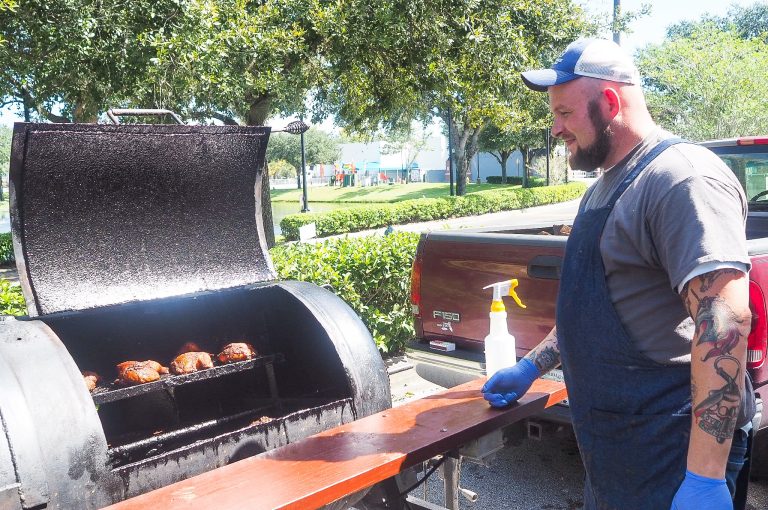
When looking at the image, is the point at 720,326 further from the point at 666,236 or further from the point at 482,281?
the point at 482,281

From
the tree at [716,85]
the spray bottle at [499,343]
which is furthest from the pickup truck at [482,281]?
the tree at [716,85]

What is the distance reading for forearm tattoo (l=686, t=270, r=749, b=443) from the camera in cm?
165

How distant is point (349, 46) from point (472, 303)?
744cm

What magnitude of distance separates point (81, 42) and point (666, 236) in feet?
24.9

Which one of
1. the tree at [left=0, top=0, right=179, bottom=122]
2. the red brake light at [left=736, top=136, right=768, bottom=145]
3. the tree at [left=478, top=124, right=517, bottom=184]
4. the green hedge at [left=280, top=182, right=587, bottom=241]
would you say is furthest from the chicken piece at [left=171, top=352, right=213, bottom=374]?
the tree at [left=478, top=124, right=517, bottom=184]

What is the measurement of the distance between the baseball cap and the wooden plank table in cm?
116

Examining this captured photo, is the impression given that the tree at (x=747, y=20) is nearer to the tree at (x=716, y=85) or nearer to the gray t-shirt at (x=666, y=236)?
the tree at (x=716, y=85)

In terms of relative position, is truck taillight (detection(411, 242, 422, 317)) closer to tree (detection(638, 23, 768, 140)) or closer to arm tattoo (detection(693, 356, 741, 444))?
arm tattoo (detection(693, 356, 741, 444))

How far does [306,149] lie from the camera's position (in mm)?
74812

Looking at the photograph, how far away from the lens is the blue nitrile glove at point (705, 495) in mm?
1634

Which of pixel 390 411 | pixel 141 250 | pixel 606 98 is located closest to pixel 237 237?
pixel 141 250

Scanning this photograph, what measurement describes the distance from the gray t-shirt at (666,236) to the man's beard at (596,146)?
7cm

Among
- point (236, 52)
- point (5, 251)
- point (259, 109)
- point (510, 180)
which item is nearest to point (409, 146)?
point (510, 180)

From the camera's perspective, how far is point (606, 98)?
76.3 inches
